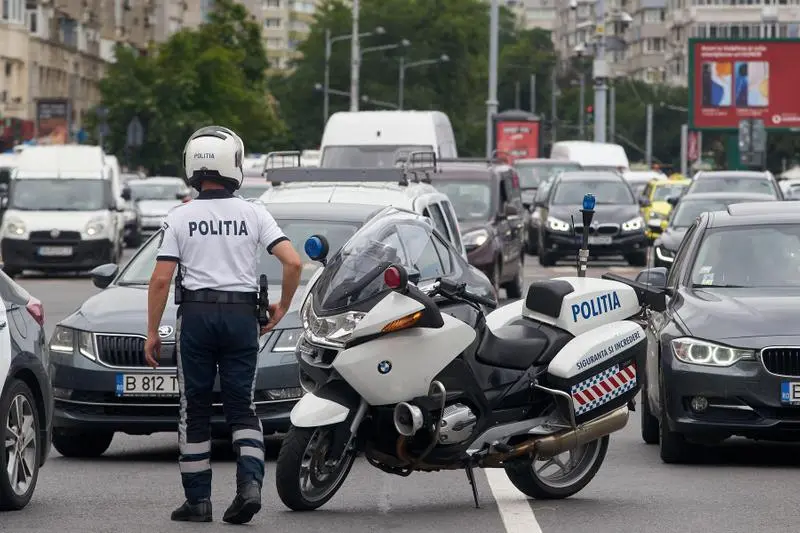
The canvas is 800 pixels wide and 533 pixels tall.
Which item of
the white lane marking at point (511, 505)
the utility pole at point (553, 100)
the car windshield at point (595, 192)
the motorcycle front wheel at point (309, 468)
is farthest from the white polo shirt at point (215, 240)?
the utility pole at point (553, 100)

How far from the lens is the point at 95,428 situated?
39.5ft

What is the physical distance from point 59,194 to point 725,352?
26.2m

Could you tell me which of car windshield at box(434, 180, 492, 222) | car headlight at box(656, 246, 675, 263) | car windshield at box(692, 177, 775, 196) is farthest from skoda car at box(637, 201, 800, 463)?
car windshield at box(692, 177, 775, 196)

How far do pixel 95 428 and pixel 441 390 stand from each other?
123 inches

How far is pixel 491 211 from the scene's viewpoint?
89.1 feet

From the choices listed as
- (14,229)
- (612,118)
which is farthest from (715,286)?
(612,118)

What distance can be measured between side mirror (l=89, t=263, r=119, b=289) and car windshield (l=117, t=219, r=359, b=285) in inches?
5.2

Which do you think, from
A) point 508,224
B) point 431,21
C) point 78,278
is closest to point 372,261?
point 508,224

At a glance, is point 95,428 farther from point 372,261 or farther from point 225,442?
point 372,261

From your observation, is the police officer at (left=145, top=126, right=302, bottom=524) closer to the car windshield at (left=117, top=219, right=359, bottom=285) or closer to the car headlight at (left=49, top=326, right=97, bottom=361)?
the car headlight at (left=49, top=326, right=97, bottom=361)

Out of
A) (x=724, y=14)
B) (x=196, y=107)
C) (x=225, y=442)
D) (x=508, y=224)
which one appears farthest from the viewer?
(x=724, y=14)

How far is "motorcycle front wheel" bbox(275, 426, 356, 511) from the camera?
9.47m

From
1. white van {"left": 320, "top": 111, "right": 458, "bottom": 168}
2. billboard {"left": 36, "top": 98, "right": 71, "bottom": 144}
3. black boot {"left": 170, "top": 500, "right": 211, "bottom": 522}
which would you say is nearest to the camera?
black boot {"left": 170, "top": 500, "right": 211, "bottom": 522}

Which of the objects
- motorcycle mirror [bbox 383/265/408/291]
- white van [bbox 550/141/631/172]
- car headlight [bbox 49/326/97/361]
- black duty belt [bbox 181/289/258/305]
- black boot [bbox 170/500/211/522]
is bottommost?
black boot [bbox 170/500/211/522]
